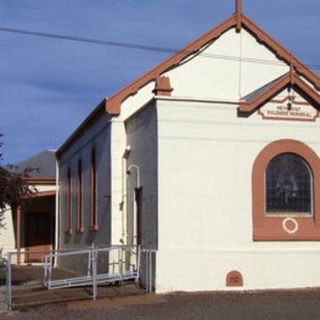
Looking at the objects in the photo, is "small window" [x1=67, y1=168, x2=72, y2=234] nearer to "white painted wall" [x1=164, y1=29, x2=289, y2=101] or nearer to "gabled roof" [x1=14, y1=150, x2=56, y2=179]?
"gabled roof" [x1=14, y1=150, x2=56, y2=179]

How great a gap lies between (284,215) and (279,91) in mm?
3147

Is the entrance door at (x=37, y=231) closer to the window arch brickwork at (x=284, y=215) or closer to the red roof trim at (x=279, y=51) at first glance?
the red roof trim at (x=279, y=51)

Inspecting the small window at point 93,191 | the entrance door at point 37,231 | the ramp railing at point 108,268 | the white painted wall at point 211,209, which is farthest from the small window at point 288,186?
the entrance door at point 37,231

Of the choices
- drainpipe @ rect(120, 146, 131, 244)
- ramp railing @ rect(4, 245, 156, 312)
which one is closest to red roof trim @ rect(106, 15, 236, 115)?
drainpipe @ rect(120, 146, 131, 244)

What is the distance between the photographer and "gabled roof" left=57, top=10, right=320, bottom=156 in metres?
22.1

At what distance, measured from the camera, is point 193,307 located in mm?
15391

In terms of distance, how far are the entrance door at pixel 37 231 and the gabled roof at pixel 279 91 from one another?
20798 millimetres

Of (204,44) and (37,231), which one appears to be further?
(37,231)

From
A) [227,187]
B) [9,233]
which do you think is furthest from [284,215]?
[9,233]

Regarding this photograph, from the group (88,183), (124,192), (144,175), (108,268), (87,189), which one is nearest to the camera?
(144,175)

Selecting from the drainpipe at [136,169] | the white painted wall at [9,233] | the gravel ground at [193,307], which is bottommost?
the gravel ground at [193,307]

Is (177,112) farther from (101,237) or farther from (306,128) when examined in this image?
(101,237)

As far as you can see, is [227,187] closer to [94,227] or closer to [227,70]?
[227,70]

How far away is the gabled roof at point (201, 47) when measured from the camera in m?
22.1
